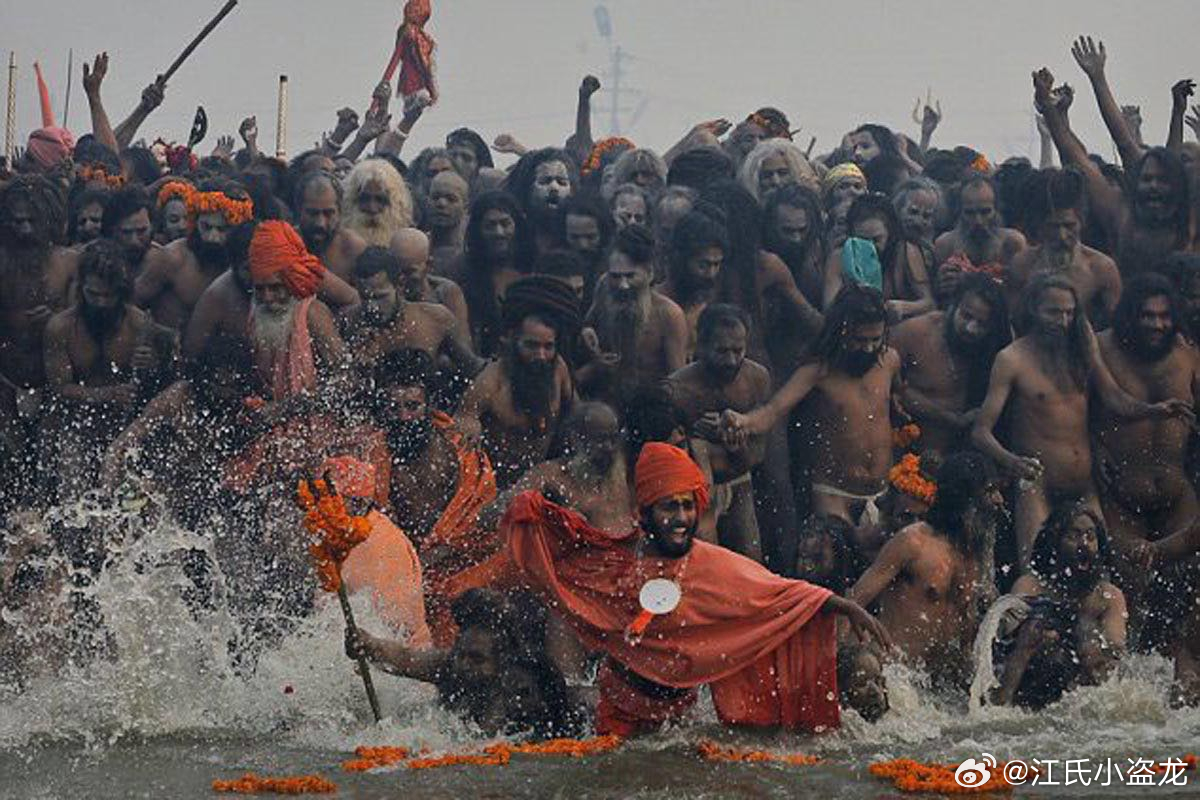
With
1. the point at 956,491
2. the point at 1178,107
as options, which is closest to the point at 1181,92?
the point at 1178,107

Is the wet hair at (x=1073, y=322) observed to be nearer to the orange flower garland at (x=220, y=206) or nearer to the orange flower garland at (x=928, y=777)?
the orange flower garland at (x=928, y=777)

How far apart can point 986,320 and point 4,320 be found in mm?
4745

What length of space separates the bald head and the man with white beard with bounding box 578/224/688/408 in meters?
0.87

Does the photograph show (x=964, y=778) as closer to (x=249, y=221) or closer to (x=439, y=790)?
(x=439, y=790)

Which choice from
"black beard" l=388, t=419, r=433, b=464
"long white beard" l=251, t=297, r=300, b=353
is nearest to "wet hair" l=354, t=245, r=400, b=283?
"long white beard" l=251, t=297, r=300, b=353

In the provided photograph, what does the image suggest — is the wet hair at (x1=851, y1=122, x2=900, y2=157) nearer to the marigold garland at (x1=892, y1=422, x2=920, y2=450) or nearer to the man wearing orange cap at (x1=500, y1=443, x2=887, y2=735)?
the marigold garland at (x1=892, y1=422, x2=920, y2=450)

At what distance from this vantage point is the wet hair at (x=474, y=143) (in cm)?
1516

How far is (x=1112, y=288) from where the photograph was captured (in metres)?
12.1

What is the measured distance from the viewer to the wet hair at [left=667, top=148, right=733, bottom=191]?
1339 centimetres

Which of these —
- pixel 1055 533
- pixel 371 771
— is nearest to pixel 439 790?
pixel 371 771

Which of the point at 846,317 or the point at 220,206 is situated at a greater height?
the point at 220,206

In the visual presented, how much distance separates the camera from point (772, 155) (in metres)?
13.4

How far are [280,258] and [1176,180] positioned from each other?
180 inches

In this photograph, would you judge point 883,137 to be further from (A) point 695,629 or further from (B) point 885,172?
(A) point 695,629
